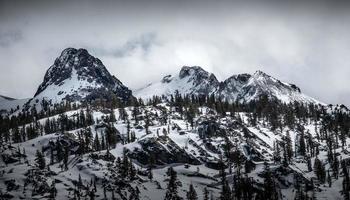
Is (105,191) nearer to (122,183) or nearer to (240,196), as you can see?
(122,183)

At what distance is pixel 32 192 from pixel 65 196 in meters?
12.9

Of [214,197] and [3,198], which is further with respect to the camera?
[214,197]

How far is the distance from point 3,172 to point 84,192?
37.4 meters

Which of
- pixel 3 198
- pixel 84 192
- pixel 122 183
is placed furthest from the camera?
pixel 122 183

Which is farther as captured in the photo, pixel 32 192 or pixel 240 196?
pixel 240 196

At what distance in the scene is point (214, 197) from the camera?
199 metres

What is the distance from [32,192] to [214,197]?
75.6 metres

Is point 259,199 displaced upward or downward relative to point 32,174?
downward

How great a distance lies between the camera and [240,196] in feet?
630

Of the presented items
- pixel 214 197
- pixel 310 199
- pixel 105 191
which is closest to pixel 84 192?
pixel 105 191

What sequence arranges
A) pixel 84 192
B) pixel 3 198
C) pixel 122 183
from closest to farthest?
pixel 3 198, pixel 84 192, pixel 122 183

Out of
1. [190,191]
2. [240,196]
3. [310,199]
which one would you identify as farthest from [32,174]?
[310,199]

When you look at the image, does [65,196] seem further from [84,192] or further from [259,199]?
[259,199]

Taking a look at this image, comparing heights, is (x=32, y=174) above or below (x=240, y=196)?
above
